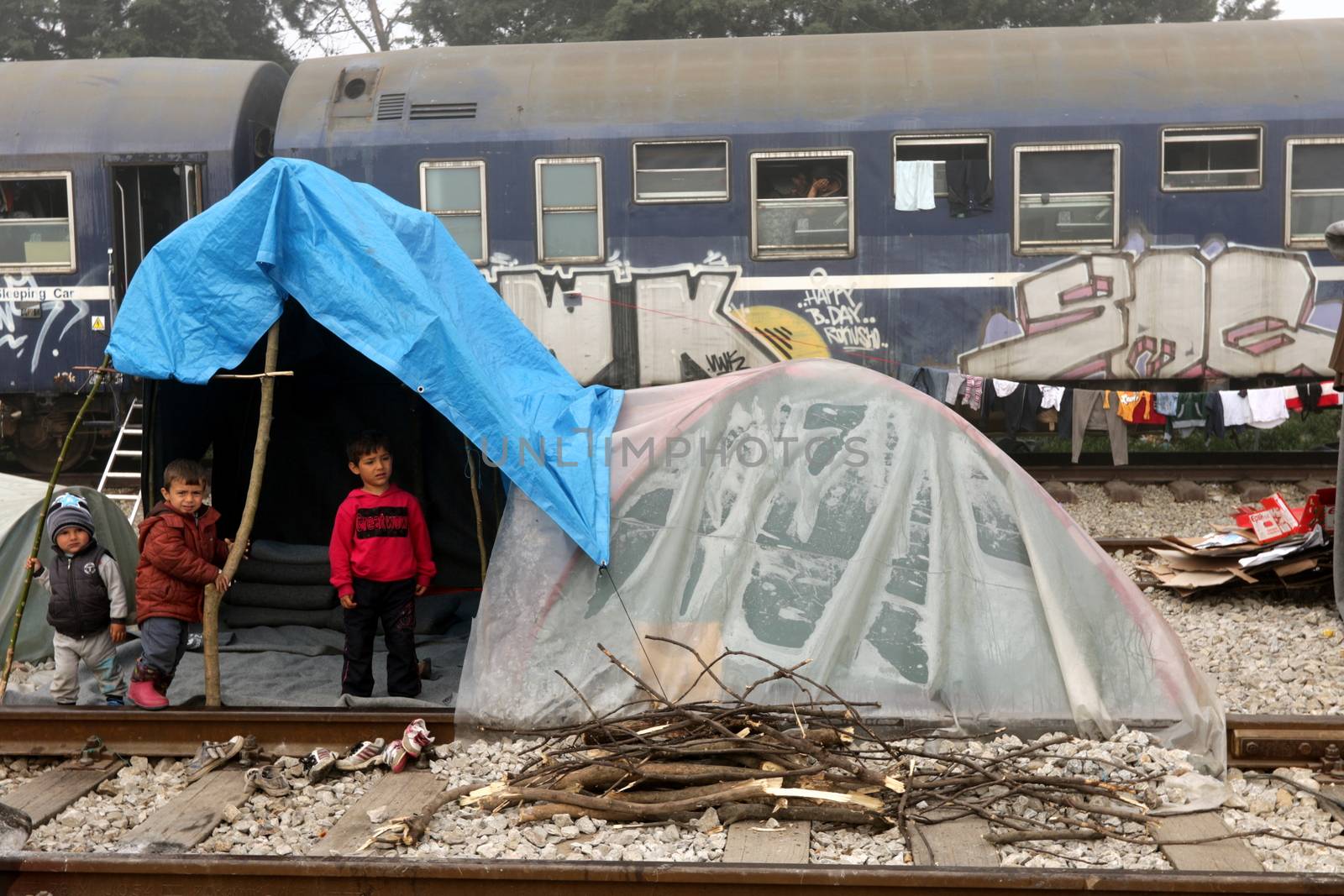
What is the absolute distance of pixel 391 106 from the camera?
12094 mm

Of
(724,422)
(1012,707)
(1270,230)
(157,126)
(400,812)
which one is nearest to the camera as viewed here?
(400,812)

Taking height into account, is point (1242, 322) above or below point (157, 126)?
below

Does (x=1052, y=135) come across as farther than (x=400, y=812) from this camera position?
Yes

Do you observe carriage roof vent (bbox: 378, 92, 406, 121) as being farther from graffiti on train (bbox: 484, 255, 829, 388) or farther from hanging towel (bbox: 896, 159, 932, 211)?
hanging towel (bbox: 896, 159, 932, 211)

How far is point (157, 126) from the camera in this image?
40.0 ft

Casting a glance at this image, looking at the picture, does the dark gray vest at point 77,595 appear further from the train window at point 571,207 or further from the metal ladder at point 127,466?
the train window at point 571,207

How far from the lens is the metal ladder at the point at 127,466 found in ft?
34.7

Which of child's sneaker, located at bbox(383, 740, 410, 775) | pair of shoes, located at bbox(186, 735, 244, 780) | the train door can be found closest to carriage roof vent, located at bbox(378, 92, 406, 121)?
the train door

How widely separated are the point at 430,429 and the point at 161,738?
2.73 metres

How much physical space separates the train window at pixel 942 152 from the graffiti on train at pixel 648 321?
5.64ft

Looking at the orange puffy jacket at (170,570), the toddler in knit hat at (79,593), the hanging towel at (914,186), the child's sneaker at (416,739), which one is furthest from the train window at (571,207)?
the child's sneaker at (416,739)

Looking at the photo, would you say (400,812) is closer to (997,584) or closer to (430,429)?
(997,584)

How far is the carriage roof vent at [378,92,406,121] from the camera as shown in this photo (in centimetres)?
1205

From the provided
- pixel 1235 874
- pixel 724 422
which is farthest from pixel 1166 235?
pixel 1235 874
